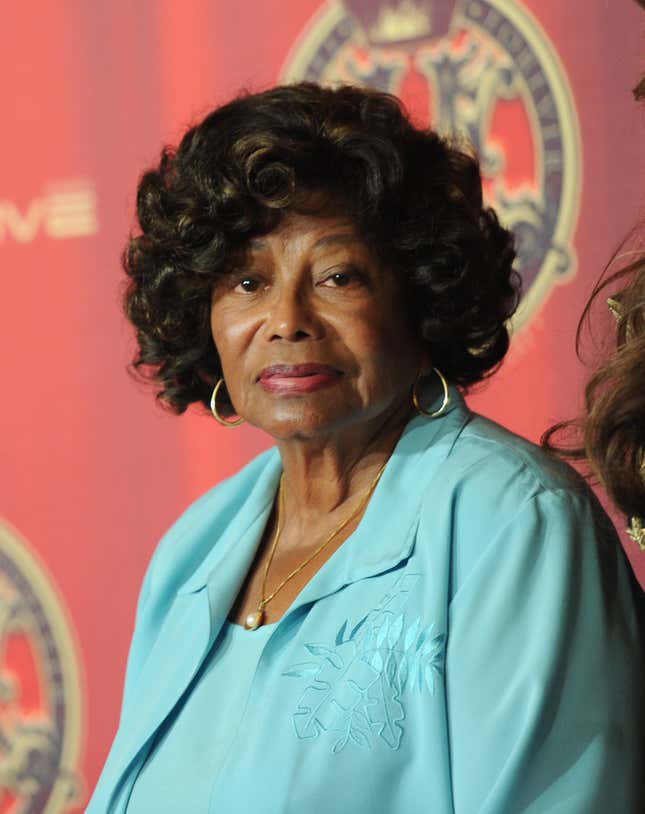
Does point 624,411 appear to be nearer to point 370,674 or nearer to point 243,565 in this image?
point 370,674

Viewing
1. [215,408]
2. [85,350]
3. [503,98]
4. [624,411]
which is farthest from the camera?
[85,350]

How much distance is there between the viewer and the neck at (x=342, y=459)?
186 cm

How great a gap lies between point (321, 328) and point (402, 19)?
83cm

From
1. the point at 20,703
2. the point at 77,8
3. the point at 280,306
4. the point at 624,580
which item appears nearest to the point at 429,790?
the point at 624,580

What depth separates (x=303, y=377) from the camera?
1776mm

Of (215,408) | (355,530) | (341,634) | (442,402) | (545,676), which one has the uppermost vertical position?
(215,408)

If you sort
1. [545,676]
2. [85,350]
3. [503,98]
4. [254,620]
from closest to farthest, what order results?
[545,676] < [254,620] < [503,98] < [85,350]

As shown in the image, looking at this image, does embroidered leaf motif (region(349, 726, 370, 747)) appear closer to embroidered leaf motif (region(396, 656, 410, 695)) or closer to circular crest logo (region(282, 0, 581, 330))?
embroidered leaf motif (region(396, 656, 410, 695))

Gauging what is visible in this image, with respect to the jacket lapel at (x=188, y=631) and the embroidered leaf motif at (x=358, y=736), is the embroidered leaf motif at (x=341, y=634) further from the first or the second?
the jacket lapel at (x=188, y=631)

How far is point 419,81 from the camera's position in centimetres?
237

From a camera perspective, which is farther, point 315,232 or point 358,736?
point 315,232

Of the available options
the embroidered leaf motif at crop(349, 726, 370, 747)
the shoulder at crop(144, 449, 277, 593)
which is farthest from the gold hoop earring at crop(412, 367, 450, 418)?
the embroidered leaf motif at crop(349, 726, 370, 747)

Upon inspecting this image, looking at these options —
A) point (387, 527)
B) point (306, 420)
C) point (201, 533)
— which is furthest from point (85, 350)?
point (387, 527)

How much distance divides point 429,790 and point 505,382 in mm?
992
